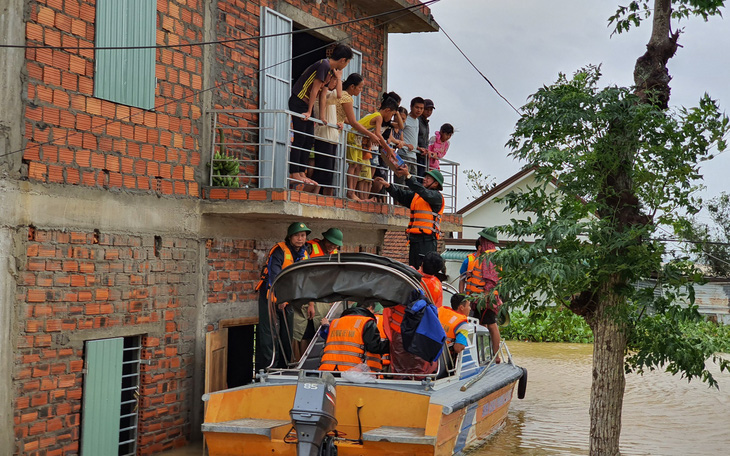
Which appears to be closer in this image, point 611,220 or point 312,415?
point 312,415

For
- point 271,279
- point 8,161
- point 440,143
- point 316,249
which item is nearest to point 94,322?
point 8,161

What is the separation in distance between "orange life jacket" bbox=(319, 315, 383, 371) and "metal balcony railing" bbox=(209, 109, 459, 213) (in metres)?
2.51

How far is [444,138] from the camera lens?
16.1m

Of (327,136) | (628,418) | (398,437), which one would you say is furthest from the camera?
(628,418)

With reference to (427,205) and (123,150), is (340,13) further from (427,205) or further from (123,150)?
(123,150)

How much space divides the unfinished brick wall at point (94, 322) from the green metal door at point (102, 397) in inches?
3.8

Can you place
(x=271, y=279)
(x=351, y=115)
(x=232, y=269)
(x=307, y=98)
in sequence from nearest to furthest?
(x=271, y=279) → (x=232, y=269) → (x=307, y=98) → (x=351, y=115)

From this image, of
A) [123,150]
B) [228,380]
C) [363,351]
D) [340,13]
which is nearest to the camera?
[363,351]

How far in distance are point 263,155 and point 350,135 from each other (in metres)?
1.50

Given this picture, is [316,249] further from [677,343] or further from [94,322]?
[677,343]

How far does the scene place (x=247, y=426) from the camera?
26.8 feet

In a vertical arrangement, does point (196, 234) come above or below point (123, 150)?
below

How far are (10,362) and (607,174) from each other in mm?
6483

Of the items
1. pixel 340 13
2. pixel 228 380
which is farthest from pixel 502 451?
pixel 340 13
